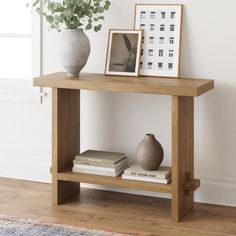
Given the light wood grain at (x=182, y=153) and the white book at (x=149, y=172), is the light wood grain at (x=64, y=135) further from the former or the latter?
the light wood grain at (x=182, y=153)

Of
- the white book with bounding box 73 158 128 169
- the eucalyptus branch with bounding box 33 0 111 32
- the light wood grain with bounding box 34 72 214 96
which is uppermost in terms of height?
the eucalyptus branch with bounding box 33 0 111 32

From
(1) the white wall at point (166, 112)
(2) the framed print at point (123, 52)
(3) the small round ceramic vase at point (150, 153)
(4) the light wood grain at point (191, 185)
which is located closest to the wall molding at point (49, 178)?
(1) the white wall at point (166, 112)

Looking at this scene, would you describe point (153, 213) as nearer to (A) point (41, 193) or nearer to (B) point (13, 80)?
(A) point (41, 193)

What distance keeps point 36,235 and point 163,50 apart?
1.36 m

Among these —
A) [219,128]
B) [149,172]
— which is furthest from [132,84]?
[219,128]

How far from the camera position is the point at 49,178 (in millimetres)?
4238

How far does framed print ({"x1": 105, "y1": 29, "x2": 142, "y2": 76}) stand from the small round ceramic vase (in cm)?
44

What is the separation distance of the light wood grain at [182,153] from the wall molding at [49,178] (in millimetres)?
164

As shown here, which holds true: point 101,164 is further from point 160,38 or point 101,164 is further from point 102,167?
point 160,38

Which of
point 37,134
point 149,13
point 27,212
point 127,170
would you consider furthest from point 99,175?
point 149,13

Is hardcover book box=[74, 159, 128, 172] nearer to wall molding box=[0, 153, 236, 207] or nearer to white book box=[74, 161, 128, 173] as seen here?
white book box=[74, 161, 128, 173]

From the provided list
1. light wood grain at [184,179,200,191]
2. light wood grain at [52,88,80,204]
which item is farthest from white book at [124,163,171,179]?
light wood grain at [52,88,80,204]

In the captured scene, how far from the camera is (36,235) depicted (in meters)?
3.25

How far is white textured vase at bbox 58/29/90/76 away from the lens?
367cm
